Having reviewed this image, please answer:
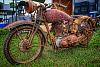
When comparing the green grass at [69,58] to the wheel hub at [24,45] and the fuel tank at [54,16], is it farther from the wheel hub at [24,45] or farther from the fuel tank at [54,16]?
the fuel tank at [54,16]

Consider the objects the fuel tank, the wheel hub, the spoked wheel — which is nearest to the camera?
the spoked wheel

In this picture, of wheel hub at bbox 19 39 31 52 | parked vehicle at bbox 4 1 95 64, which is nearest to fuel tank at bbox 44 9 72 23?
parked vehicle at bbox 4 1 95 64

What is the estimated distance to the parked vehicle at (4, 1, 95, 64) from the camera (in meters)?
5.51

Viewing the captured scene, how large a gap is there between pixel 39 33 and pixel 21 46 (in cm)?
49

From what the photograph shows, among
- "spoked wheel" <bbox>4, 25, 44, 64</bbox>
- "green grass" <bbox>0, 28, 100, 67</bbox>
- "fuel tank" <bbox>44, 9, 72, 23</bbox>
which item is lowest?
"green grass" <bbox>0, 28, 100, 67</bbox>

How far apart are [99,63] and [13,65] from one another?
173 cm

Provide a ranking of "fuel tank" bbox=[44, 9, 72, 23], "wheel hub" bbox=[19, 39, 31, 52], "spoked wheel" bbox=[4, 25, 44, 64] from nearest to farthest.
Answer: "spoked wheel" bbox=[4, 25, 44, 64] < "wheel hub" bbox=[19, 39, 31, 52] < "fuel tank" bbox=[44, 9, 72, 23]

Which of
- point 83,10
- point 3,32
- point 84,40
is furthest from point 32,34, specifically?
point 83,10

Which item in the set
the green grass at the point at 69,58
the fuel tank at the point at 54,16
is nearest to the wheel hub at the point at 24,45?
the green grass at the point at 69,58

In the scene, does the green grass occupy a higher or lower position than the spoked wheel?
lower

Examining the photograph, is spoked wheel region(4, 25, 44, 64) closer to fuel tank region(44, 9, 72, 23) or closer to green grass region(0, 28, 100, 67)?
green grass region(0, 28, 100, 67)

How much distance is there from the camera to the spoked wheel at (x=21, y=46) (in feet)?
17.7

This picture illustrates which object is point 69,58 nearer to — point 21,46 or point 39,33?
point 39,33

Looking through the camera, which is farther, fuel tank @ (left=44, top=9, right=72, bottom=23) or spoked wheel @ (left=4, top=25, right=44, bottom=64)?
fuel tank @ (left=44, top=9, right=72, bottom=23)
